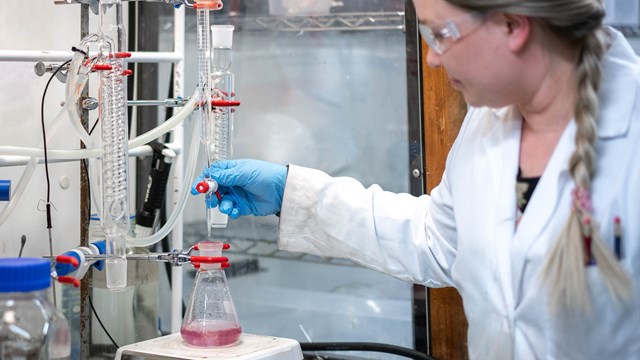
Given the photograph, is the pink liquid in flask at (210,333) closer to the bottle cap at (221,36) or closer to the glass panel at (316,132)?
the bottle cap at (221,36)

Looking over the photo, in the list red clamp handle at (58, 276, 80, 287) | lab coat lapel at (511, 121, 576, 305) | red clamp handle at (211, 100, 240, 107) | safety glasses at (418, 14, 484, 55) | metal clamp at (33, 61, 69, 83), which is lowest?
red clamp handle at (58, 276, 80, 287)

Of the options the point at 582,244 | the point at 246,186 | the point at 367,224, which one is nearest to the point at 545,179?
the point at 582,244

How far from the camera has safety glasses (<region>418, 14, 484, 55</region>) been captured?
1.22 meters

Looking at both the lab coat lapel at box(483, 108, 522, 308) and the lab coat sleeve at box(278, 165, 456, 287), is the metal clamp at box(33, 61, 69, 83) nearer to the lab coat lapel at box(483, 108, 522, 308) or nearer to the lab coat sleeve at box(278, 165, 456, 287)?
the lab coat sleeve at box(278, 165, 456, 287)

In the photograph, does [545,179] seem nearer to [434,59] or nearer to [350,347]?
[434,59]

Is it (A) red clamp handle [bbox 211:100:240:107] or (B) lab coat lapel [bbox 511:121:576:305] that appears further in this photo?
(A) red clamp handle [bbox 211:100:240:107]

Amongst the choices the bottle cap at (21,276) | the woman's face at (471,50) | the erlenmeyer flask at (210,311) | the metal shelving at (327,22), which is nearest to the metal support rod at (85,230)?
the erlenmeyer flask at (210,311)

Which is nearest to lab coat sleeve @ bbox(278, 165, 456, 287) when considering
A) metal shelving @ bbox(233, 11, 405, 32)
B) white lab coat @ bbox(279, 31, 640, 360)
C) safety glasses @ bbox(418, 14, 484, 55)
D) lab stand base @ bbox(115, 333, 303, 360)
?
white lab coat @ bbox(279, 31, 640, 360)

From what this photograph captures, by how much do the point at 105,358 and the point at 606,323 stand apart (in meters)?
1.17

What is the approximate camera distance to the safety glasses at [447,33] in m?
1.22

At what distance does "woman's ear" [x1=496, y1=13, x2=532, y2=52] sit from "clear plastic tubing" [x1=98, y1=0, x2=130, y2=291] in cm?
67

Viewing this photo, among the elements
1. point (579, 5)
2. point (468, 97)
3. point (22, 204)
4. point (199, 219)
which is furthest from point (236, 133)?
point (579, 5)

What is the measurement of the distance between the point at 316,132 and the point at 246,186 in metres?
0.64

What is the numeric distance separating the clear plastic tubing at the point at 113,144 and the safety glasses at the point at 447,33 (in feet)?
1.81
